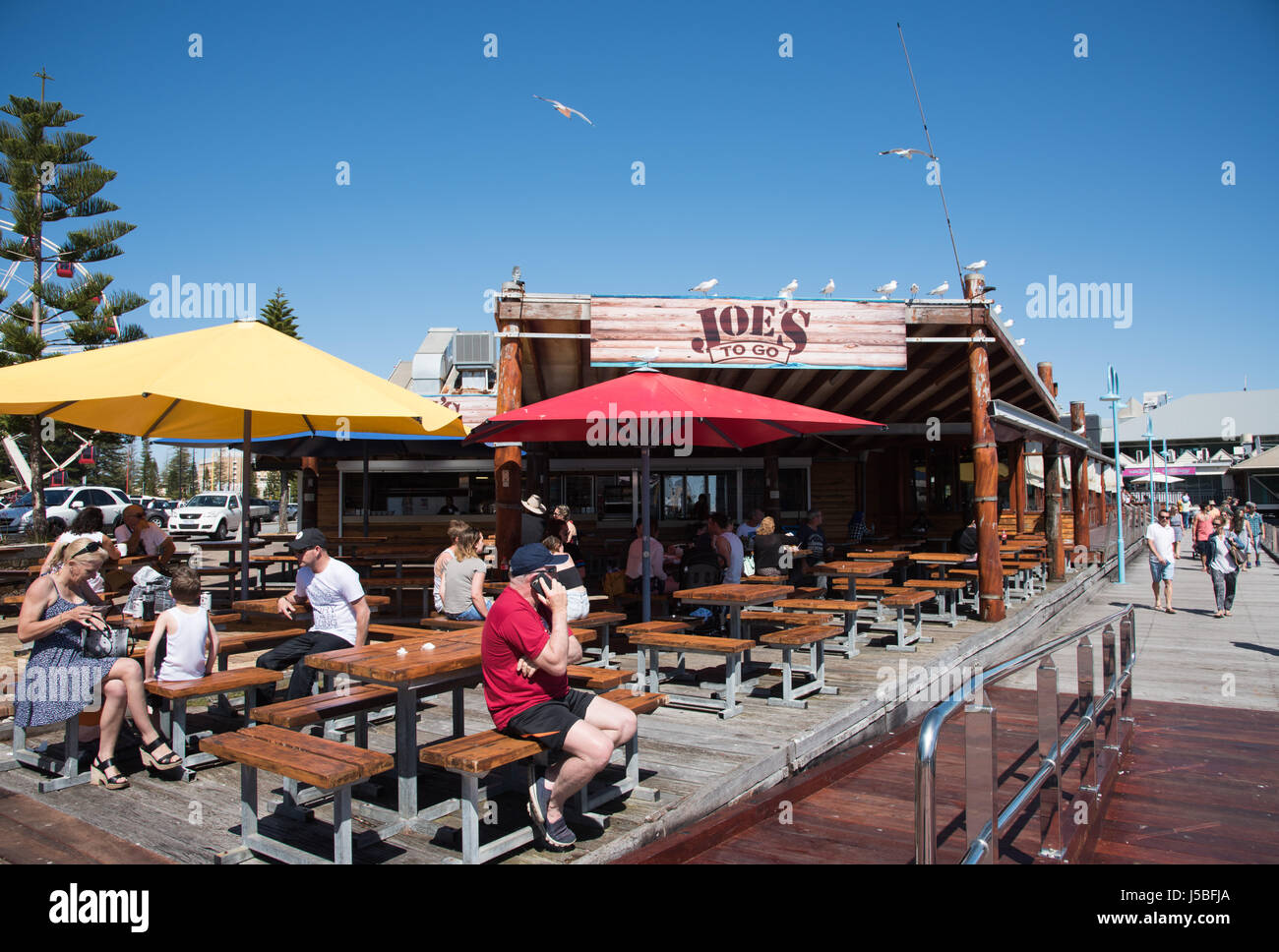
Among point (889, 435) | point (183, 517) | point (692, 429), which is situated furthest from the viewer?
point (183, 517)

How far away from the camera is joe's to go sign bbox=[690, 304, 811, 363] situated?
8.04m

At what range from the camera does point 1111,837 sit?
4191mm

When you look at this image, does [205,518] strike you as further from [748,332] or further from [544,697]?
[544,697]

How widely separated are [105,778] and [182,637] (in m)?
0.74

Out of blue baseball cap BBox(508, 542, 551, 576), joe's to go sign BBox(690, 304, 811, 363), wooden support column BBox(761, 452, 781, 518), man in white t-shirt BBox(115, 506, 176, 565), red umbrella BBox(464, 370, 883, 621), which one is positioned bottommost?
man in white t-shirt BBox(115, 506, 176, 565)

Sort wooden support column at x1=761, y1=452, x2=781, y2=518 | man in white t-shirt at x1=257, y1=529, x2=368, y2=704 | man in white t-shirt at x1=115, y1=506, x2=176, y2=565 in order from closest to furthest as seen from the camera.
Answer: man in white t-shirt at x1=257, y1=529, x2=368, y2=704 < man in white t-shirt at x1=115, y1=506, x2=176, y2=565 < wooden support column at x1=761, y1=452, x2=781, y2=518

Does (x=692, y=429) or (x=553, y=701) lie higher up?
(x=692, y=429)

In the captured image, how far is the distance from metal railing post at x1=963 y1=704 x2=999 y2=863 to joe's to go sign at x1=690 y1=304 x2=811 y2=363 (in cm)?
559

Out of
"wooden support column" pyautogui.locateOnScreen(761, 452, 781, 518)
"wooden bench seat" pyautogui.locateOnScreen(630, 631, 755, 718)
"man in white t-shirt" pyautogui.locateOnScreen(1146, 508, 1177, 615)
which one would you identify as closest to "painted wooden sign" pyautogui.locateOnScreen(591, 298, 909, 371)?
"wooden bench seat" pyautogui.locateOnScreen(630, 631, 755, 718)

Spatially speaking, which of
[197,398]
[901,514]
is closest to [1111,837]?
[197,398]

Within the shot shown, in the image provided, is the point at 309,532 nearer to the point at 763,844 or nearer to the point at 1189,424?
the point at 763,844

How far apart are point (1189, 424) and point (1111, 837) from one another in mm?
72155

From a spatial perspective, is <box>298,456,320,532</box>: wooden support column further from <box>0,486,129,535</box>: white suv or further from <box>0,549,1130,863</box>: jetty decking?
<box>0,486,129,535</box>: white suv

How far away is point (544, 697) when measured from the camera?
344 cm
